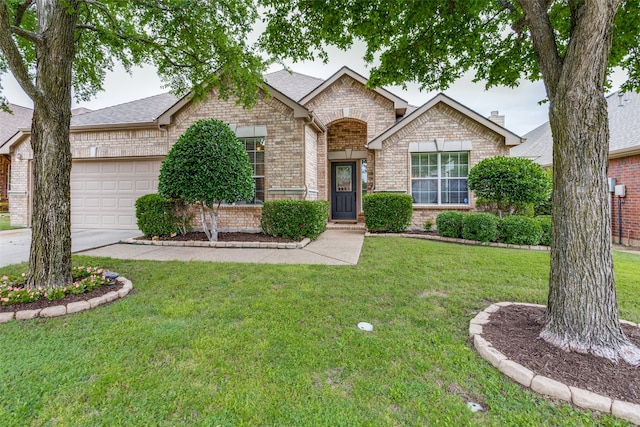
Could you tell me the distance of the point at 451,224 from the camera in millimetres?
8602

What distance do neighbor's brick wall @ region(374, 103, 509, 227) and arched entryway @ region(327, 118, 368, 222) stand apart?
1717mm

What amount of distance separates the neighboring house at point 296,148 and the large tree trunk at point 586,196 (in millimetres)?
6907

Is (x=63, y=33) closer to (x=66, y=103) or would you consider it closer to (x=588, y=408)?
(x=66, y=103)

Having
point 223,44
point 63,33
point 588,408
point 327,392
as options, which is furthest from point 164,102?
point 588,408

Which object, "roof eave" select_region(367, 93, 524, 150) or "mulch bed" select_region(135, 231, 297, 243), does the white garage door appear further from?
"roof eave" select_region(367, 93, 524, 150)

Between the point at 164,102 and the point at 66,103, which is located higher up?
the point at 164,102

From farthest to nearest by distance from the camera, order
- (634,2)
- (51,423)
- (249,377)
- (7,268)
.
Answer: (7,268)
(634,2)
(249,377)
(51,423)

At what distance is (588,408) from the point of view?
6.40 ft

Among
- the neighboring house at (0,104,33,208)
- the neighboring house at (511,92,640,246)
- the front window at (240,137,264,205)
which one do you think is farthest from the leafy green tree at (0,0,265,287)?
the neighboring house at (0,104,33,208)

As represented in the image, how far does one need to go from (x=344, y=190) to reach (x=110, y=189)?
29.0ft

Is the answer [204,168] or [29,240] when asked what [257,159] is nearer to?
[204,168]

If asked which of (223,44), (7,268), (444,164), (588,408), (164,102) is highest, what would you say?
(164,102)

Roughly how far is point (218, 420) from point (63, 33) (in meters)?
5.25

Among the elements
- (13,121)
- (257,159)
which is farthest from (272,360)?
(13,121)
